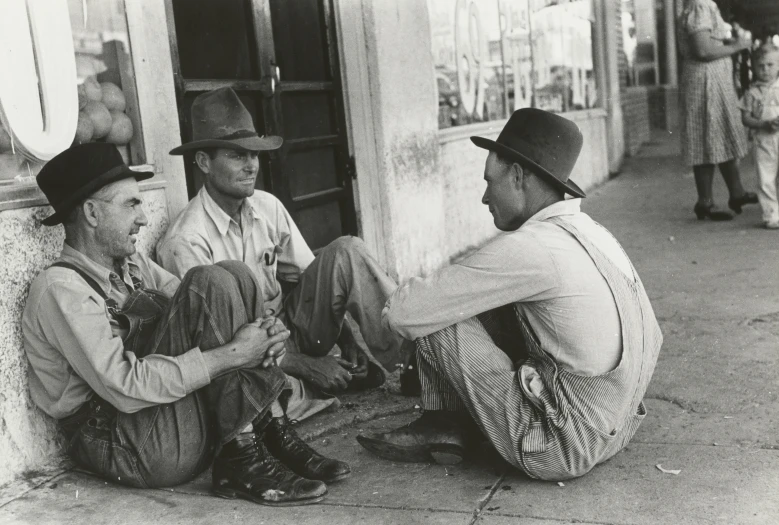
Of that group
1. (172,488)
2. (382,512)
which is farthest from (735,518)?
(172,488)

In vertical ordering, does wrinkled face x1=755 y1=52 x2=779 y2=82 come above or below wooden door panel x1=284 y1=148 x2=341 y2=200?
above

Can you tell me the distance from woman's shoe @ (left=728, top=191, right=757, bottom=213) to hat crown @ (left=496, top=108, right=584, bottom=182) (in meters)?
5.65

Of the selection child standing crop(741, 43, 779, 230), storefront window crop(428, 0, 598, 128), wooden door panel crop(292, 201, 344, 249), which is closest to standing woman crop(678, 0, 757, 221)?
child standing crop(741, 43, 779, 230)

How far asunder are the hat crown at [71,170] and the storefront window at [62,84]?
0.26 meters

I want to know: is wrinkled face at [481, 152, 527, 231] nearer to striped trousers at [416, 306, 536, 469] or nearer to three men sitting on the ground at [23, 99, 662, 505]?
three men sitting on the ground at [23, 99, 662, 505]

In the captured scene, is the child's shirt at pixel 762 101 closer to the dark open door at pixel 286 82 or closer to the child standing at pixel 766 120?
the child standing at pixel 766 120

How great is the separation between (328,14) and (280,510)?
11.4ft

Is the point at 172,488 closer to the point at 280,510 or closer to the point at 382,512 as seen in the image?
the point at 280,510

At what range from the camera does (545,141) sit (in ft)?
9.55

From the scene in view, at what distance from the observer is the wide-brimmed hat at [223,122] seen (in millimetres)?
3727

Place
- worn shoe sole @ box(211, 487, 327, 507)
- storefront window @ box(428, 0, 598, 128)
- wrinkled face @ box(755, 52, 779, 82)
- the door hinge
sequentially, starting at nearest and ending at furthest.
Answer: worn shoe sole @ box(211, 487, 327, 507)
the door hinge
storefront window @ box(428, 0, 598, 128)
wrinkled face @ box(755, 52, 779, 82)

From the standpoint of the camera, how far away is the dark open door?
443cm

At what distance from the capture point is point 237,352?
2850 millimetres

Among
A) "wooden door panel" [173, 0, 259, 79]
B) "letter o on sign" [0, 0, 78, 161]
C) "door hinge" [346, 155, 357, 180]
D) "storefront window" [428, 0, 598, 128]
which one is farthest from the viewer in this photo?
"storefront window" [428, 0, 598, 128]
